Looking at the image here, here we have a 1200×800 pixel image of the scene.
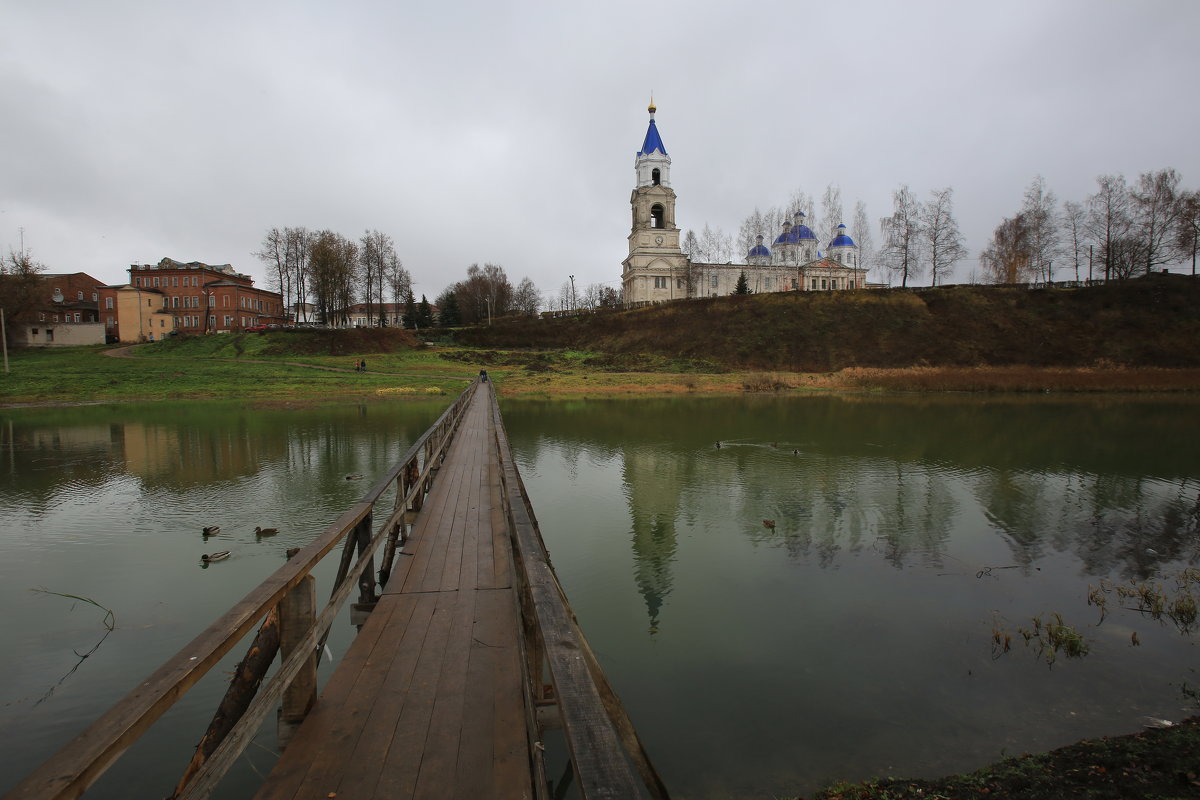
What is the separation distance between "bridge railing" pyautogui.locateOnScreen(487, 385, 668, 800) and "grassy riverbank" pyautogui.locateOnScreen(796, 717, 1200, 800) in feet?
9.82

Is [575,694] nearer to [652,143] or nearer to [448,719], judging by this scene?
[448,719]

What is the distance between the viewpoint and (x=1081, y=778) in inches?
192

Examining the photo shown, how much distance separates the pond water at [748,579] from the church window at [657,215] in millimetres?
69177

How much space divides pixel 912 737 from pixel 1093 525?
33.3 ft

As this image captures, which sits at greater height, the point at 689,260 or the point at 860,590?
the point at 689,260

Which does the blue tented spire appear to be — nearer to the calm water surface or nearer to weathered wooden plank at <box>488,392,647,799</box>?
the calm water surface

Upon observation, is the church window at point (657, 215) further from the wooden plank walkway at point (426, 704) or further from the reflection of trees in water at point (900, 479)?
the wooden plank walkway at point (426, 704)

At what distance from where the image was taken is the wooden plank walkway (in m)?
3.36

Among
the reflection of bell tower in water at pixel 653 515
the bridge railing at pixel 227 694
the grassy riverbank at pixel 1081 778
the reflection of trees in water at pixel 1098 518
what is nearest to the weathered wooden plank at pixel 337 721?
the bridge railing at pixel 227 694

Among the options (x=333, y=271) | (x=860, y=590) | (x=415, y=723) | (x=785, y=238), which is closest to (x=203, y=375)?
(x=333, y=271)

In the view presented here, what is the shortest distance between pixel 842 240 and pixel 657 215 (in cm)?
3001

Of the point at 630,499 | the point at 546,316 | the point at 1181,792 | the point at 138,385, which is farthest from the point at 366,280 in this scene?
the point at 1181,792

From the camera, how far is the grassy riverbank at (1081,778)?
467 cm

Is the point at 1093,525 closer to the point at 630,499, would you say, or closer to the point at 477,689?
the point at 630,499
